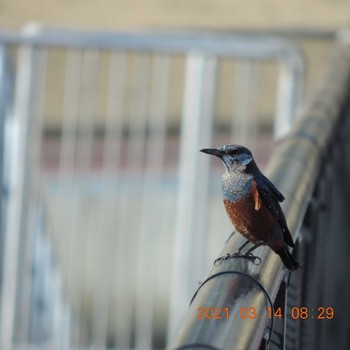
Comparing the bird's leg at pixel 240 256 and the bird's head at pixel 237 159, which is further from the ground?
the bird's head at pixel 237 159

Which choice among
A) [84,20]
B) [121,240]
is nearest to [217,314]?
[121,240]

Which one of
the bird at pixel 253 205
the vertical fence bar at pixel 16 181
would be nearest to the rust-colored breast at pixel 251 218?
the bird at pixel 253 205

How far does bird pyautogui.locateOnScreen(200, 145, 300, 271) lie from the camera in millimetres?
1707

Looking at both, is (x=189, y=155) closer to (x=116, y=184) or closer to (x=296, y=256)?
(x=116, y=184)

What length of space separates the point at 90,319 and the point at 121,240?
49 cm

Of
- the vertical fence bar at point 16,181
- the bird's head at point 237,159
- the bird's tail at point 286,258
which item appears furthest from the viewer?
the vertical fence bar at point 16,181

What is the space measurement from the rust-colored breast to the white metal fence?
283cm

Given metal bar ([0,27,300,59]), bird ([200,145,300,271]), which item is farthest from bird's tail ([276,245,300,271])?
metal bar ([0,27,300,59])

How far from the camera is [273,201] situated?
5.85 ft

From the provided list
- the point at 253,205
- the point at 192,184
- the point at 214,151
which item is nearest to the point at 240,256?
the point at 253,205

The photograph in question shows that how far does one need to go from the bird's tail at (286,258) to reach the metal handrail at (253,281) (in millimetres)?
11

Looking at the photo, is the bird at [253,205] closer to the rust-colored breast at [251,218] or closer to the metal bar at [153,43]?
the rust-colored breast at [251,218]

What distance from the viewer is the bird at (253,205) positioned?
1707 mm

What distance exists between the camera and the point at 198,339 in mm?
1176
